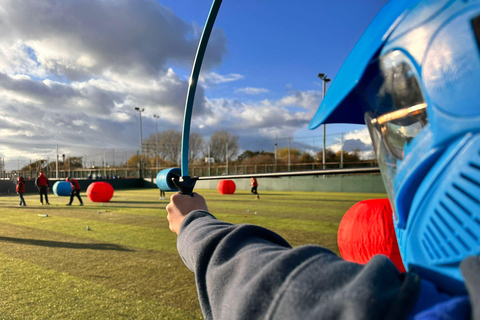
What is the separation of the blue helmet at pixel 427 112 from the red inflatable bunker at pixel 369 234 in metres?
→ 2.72

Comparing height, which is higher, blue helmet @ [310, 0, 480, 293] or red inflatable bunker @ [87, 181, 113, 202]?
blue helmet @ [310, 0, 480, 293]

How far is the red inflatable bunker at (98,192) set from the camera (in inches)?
573

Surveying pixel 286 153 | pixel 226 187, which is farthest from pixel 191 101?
pixel 286 153

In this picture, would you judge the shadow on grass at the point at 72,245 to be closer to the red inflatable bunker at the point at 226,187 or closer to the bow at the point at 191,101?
the bow at the point at 191,101

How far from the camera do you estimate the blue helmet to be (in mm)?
406

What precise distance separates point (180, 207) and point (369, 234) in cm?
257

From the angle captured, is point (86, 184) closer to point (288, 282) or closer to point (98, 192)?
point (98, 192)

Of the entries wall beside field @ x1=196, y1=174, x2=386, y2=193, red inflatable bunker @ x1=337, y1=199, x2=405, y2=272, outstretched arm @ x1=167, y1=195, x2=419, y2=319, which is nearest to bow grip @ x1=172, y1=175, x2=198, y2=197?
outstretched arm @ x1=167, y1=195, x2=419, y2=319

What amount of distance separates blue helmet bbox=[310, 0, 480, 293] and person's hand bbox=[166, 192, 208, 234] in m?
0.82

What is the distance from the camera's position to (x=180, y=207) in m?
1.26

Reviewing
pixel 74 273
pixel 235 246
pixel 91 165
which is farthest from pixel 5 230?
pixel 91 165

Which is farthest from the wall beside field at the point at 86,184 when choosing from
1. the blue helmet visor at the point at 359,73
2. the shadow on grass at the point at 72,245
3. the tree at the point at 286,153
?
the blue helmet visor at the point at 359,73

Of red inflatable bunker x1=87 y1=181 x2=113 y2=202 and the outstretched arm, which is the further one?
red inflatable bunker x1=87 y1=181 x2=113 y2=202

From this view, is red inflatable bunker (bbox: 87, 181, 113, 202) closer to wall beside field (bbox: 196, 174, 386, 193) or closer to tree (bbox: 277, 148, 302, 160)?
wall beside field (bbox: 196, 174, 386, 193)
